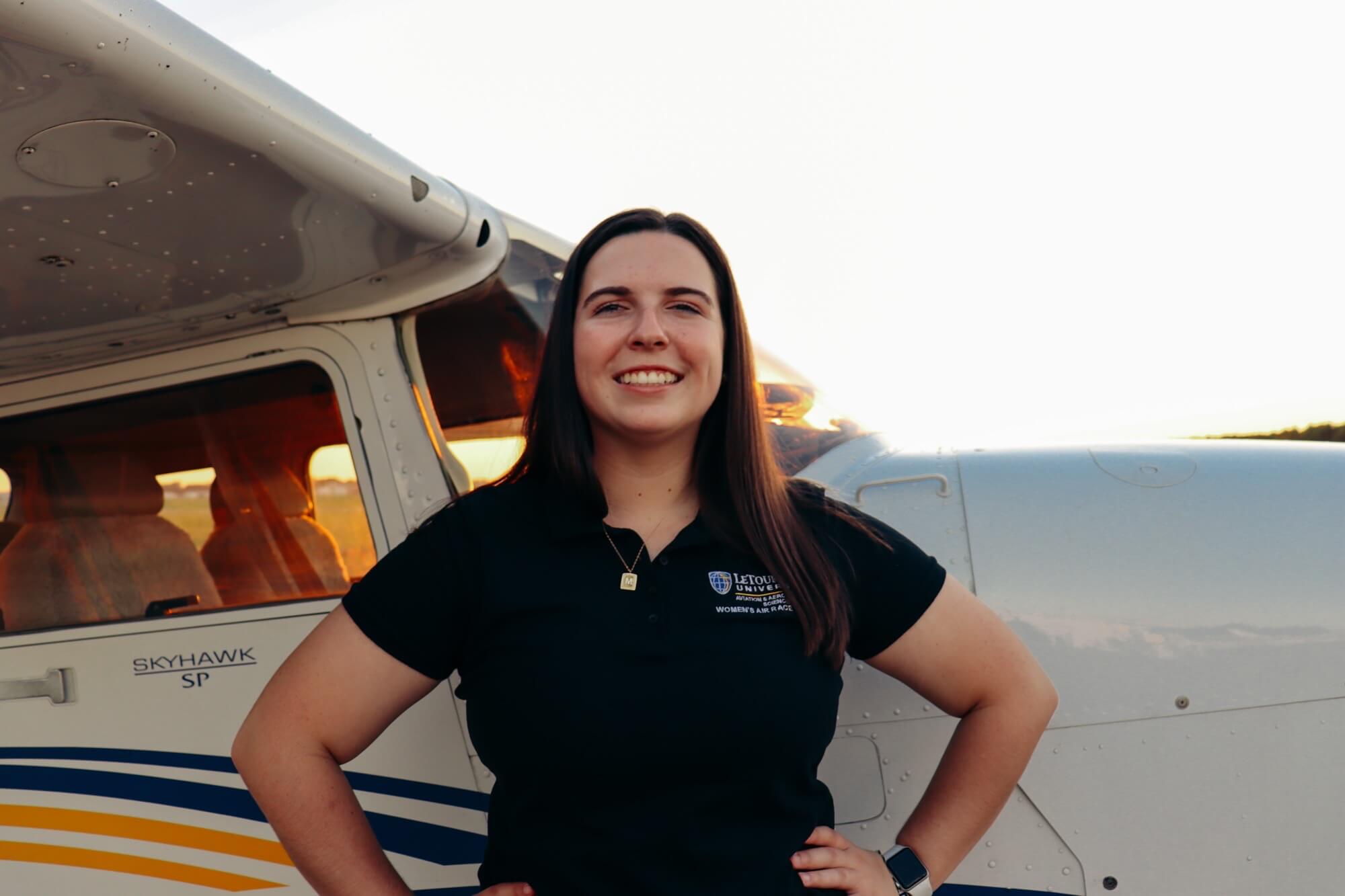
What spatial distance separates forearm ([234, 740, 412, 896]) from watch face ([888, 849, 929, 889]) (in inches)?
34.2

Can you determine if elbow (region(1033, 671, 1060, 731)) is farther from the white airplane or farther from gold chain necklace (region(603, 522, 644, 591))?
gold chain necklace (region(603, 522, 644, 591))

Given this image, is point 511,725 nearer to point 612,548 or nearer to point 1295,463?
point 612,548

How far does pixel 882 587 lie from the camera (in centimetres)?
186

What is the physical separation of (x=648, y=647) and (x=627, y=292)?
2.10 ft

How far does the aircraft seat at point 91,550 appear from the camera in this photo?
2736mm

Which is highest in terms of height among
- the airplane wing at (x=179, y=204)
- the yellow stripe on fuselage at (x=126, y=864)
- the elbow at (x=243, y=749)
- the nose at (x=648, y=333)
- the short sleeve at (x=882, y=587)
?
the airplane wing at (x=179, y=204)

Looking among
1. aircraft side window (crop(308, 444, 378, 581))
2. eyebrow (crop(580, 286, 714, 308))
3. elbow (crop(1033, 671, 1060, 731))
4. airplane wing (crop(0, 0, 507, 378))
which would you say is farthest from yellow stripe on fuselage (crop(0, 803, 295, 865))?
elbow (crop(1033, 671, 1060, 731))

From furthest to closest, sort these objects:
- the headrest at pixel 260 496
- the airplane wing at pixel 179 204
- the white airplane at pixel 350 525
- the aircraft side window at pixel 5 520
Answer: the aircraft side window at pixel 5 520 → the headrest at pixel 260 496 → the white airplane at pixel 350 525 → the airplane wing at pixel 179 204

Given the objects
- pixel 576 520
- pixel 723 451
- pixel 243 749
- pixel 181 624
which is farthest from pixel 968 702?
pixel 181 624

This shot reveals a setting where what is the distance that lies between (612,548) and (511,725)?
33 centimetres

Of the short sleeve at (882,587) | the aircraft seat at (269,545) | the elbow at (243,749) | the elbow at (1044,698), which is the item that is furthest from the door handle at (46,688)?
the elbow at (1044,698)

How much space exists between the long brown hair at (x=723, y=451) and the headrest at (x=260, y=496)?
0.96 m

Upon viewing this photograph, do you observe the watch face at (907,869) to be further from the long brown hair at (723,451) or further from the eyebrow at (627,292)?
the eyebrow at (627,292)

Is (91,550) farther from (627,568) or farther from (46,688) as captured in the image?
(627,568)
